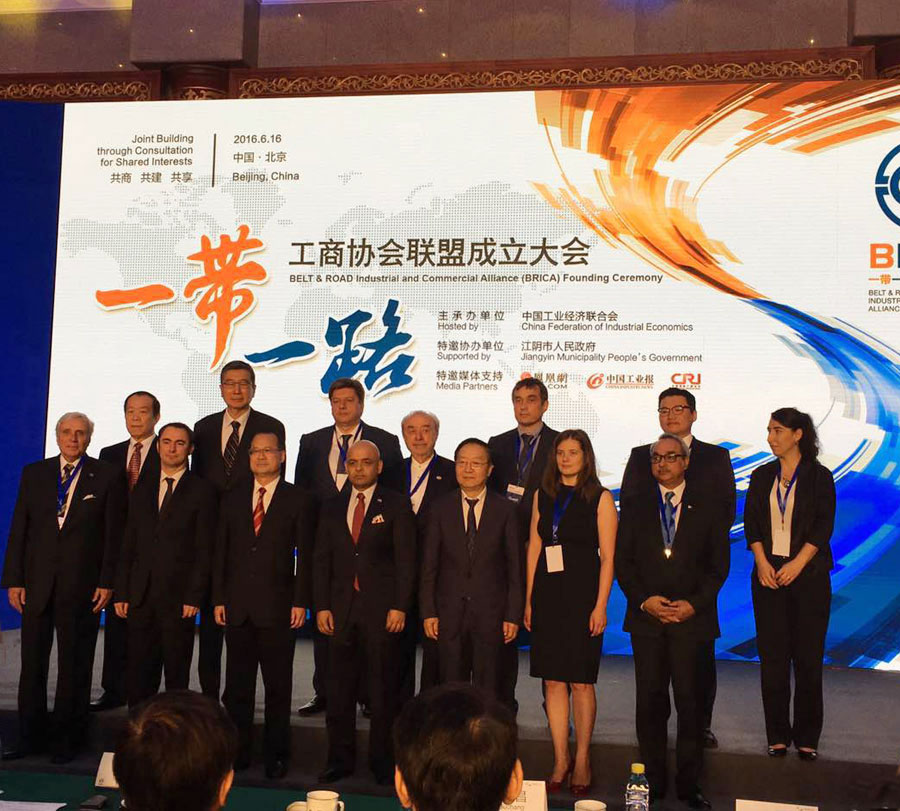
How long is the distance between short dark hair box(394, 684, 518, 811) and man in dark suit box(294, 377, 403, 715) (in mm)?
2789

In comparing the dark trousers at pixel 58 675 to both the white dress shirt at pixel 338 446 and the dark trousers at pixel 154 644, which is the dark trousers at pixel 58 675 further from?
the white dress shirt at pixel 338 446

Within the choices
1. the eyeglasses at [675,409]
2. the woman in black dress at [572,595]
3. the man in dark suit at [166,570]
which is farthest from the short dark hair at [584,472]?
the man in dark suit at [166,570]

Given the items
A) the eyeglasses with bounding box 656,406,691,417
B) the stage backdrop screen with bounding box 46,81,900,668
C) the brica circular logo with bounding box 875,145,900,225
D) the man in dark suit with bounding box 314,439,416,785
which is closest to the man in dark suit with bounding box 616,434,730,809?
the eyeglasses with bounding box 656,406,691,417

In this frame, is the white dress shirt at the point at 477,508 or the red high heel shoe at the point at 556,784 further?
the white dress shirt at the point at 477,508

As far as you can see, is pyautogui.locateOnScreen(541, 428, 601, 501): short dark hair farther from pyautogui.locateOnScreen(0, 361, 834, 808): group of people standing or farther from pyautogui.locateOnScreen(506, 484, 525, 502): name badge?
pyautogui.locateOnScreen(506, 484, 525, 502): name badge

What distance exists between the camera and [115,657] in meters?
4.29

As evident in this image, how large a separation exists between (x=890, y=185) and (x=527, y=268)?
171 centimetres

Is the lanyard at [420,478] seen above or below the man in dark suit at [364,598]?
above

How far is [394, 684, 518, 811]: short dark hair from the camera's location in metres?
1.41

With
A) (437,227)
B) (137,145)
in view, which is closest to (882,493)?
(437,227)

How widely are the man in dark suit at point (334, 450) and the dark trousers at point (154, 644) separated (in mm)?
512

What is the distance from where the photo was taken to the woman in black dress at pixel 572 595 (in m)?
3.62

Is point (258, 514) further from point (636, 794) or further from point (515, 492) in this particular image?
point (636, 794)

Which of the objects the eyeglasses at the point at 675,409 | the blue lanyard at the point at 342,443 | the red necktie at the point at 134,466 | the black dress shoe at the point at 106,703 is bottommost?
the black dress shoe at the point at 106,703
